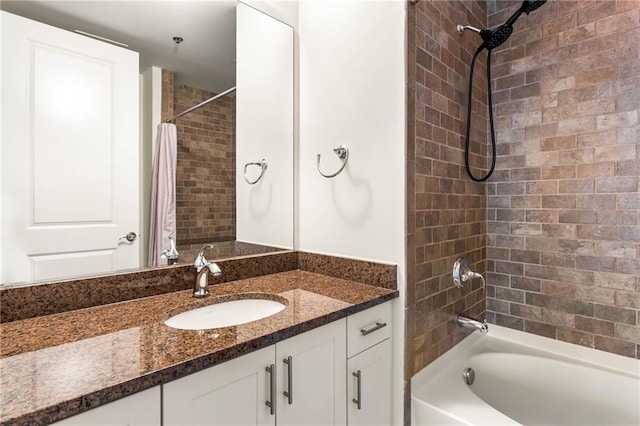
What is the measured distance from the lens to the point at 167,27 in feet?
4.71

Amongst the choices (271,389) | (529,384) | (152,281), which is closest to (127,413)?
(271,389)

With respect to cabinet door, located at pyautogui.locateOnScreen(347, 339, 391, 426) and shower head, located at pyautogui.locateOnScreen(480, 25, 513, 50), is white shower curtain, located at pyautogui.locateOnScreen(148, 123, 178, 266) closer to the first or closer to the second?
cabinet door, located at pyautogui.locateOnScreen(347, 339, 391, 426)

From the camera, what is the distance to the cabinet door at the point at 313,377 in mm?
1045

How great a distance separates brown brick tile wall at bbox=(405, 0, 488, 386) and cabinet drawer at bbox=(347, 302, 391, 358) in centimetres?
10

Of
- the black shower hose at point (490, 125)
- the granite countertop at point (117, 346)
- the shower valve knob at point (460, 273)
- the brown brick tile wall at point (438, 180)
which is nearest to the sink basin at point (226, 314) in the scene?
the granite countertop at point (117, 346)

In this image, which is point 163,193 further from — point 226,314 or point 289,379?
point 289,379

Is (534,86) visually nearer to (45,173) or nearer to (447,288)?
(447,288)

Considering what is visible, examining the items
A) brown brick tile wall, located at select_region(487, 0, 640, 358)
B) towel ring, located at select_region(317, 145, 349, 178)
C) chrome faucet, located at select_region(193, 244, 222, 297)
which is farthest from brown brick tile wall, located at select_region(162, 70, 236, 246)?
brown brick tile wall, located at select_region(487, 0, 640, 358)

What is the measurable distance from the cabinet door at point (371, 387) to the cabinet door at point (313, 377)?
0.16ft

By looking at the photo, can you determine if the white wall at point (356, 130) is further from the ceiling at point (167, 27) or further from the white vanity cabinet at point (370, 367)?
Result: the ceiling at point (167, 27)

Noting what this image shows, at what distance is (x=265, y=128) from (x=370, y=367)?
1241mm

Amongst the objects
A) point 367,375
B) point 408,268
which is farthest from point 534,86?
point 367,375

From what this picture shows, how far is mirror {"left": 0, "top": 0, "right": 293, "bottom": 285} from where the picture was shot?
1.21m

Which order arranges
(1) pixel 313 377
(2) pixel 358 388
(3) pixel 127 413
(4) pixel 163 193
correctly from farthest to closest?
1. (4) pixel 163 193
2. (2) pixel 358 388
3. (1) pixel 313 377
4. (3) pixel 127 413
